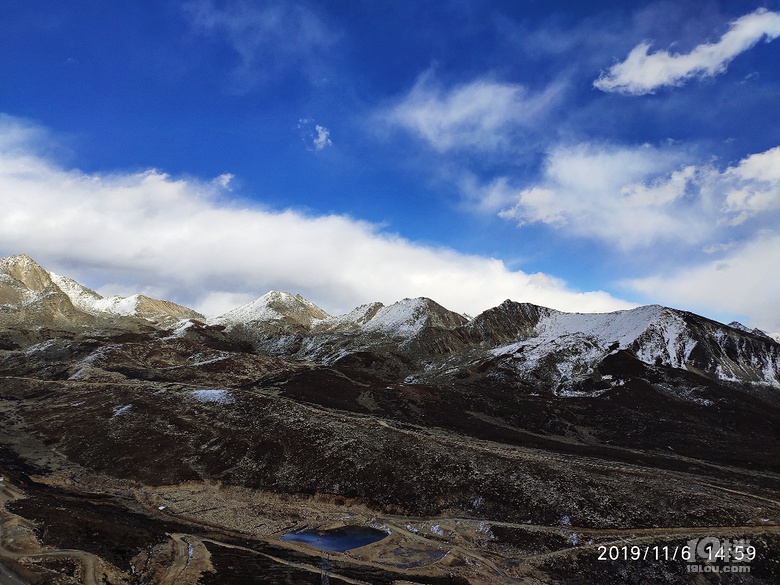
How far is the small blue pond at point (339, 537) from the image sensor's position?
53344 millimetres

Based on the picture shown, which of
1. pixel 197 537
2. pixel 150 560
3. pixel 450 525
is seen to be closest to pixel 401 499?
pixel 450 525

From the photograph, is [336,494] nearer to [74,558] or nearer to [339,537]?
[339,537]

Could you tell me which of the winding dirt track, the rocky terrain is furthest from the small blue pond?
the winding dirt track

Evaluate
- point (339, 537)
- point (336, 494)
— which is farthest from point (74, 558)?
point (336, 494)

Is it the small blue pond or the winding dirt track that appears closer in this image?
the winding dirt track

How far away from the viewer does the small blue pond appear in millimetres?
53344

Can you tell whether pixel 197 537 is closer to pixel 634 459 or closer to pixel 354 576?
pixel 354 576

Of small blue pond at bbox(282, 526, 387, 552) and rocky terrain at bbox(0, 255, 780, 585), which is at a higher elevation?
rocky terrain at bbox(0, 255, 780, 585)

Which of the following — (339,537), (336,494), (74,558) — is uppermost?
(74,558)

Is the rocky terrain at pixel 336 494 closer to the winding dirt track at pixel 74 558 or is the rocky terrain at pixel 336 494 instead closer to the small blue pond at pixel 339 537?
the winding dirt track at pixel 74 558

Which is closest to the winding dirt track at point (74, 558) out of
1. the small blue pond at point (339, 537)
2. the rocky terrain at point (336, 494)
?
the rocky terrain at point (336, 494)

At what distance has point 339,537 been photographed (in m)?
56.3

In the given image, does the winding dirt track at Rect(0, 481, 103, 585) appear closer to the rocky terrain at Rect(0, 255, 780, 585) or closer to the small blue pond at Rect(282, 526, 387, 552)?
the rocky terrain at Rect(0, 255, 780, 585)

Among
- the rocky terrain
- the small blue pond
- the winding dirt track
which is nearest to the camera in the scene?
the winding dirt track
